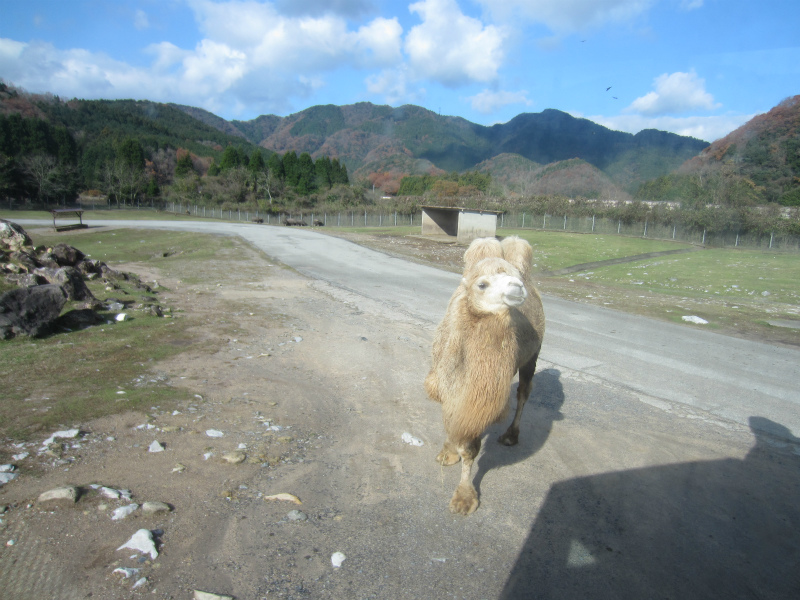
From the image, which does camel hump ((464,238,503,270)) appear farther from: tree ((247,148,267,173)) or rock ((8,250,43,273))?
tree ((247,148,267,173))

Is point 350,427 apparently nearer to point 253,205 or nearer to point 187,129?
point 253,205

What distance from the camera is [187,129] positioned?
113562 millimetres

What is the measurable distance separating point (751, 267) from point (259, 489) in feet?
84.9

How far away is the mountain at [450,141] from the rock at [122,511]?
73.5m

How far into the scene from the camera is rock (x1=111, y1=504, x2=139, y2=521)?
3.15 m

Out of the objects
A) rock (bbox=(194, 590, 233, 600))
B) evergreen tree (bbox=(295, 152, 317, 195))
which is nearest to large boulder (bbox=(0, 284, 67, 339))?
rock (bbox=(194, 590, 233, 600))

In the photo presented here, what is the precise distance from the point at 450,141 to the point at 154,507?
152 m

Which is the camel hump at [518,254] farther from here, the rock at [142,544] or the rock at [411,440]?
the rock at [142,544]

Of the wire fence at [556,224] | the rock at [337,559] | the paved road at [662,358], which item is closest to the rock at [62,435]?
the rock at [337,559]

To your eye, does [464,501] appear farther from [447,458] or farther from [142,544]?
[142,544]

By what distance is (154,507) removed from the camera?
10.8ft

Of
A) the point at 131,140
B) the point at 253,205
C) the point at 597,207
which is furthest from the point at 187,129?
the point at 597,207

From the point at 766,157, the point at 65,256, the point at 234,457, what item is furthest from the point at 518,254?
the point at 766,157

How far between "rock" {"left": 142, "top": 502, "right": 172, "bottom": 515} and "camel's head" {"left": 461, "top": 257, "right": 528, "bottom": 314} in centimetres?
264
